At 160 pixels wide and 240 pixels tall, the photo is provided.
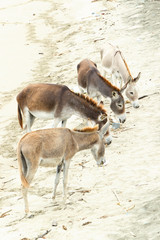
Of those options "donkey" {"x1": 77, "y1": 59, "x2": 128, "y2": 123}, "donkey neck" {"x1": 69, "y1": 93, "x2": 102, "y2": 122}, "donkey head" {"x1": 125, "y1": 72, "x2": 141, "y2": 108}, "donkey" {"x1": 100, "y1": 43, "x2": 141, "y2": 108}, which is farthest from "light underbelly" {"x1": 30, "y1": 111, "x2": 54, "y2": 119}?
"donkey head" {"x1": 125, "y1": 72, "x2": 141, "y2": 108}

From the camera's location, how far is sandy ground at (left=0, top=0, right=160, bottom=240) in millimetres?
5898

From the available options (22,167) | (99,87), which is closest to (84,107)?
(99,87)

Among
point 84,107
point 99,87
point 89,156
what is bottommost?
point 89,156

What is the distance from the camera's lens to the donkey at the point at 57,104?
28.8ft

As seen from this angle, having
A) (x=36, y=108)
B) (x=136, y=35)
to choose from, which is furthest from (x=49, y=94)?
(x=136, y=35)

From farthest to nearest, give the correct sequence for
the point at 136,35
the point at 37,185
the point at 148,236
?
1. the point at 136,35
2. the point at 37,185
3. the point at 148,236

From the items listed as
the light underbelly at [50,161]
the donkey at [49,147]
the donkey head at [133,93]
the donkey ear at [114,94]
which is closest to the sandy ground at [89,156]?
the donkey head at [133,93]

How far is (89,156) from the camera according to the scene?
898 centimetres

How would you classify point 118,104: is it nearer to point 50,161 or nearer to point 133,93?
point 133,93

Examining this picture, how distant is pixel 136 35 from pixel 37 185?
10.1 meters

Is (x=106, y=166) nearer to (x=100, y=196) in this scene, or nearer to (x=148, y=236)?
(x=100, y=196)

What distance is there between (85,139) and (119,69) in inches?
→ 187

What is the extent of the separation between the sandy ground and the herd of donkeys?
1.29 feet

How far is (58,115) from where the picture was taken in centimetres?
901
